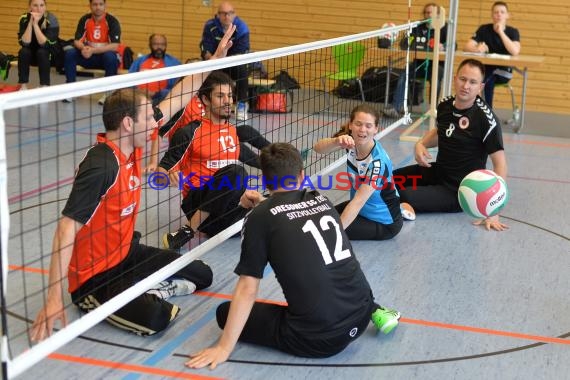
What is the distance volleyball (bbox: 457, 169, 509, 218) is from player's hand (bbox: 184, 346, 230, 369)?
8.71 ft

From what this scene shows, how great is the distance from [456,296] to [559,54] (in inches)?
323

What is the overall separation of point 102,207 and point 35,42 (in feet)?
27.2

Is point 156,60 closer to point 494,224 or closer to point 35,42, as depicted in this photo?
point 35,42

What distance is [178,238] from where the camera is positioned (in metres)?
4.96

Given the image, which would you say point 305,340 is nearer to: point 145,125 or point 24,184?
point 145,125

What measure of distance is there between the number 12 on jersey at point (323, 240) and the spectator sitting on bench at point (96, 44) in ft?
27.1

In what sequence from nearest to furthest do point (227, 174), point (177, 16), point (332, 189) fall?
point (227, 174)
point (332, 189)
point (177, 16)

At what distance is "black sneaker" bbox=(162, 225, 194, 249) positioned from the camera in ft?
16.2

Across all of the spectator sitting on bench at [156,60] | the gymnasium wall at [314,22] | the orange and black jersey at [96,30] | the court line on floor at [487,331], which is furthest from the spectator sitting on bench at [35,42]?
the court line on floor at [487,331]

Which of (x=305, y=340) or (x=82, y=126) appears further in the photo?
(x=82, y=126)

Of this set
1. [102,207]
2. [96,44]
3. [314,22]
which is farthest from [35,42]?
[102,207]

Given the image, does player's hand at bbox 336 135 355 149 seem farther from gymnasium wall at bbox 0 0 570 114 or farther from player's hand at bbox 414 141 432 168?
gymnasium wall at bbox 0 0 570 114

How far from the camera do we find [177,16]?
1335 cm

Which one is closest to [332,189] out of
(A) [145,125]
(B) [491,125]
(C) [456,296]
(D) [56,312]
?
(B) [491,125]
